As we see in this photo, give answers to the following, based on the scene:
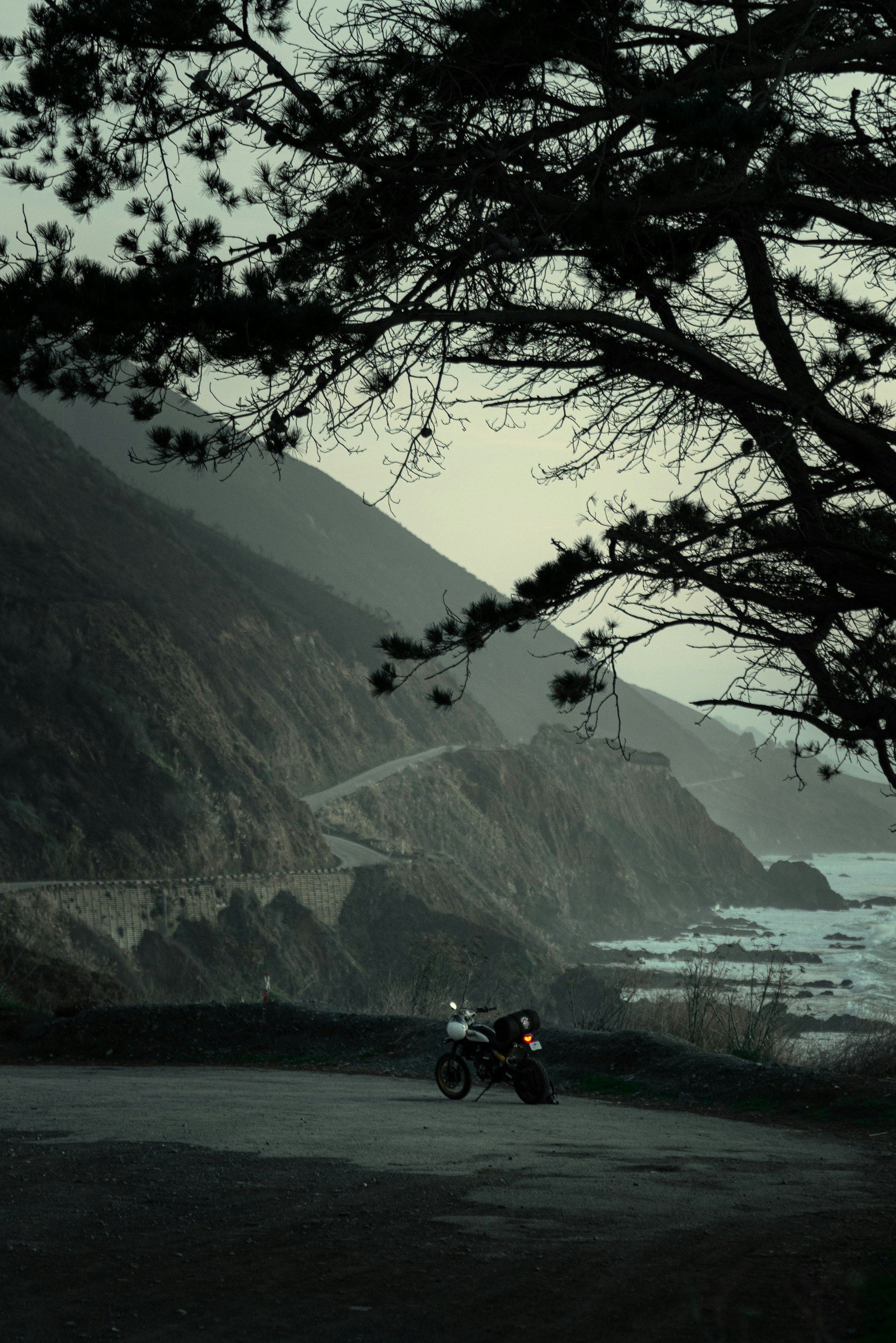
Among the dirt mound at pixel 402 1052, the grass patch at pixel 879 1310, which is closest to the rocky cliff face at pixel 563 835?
the dirt mound at pixel 402 1052

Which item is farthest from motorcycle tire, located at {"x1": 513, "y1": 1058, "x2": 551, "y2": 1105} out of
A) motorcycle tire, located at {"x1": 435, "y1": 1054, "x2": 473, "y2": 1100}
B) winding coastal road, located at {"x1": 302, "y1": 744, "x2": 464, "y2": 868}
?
winding coastal road, located at {"x1": 302, "y1": 744, "x2": 464, "y2": 868}

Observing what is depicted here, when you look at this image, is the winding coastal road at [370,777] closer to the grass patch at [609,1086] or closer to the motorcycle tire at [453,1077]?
the grass patch at [609,1086]

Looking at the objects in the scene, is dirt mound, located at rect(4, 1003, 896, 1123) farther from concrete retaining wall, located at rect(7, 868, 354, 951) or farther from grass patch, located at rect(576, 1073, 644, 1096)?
concrete retaining wall, located at rect(7, 868, 354, 951)

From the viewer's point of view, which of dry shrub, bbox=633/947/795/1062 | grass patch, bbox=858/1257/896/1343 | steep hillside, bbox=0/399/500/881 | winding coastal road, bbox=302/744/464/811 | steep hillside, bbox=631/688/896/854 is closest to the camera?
grass patch, bbox=858/1257/896/1343

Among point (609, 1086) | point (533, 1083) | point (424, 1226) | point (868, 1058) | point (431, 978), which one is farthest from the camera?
point (431, 978)

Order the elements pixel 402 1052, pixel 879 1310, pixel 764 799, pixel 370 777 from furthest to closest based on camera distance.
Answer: pixel 764 799, pixel 370 777, pixel 402 1052, pixel 879 1310

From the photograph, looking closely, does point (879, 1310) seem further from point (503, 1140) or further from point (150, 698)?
point (150, 698)

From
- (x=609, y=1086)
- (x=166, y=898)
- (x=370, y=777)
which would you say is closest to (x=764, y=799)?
(x=370, y=777)

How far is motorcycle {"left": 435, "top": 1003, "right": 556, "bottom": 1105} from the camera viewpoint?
10.1 m

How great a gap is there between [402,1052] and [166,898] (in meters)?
30.4

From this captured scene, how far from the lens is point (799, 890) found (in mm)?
88625

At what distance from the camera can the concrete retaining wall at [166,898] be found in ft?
125

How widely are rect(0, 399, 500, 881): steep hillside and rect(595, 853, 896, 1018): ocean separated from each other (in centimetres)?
2045

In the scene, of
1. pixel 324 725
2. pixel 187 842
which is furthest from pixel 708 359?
pixel 324 725
